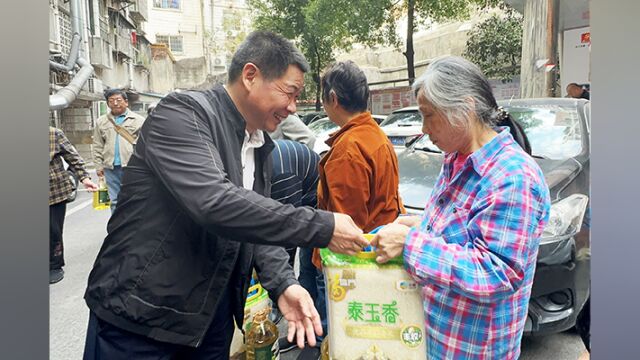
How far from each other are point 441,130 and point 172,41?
2726 mm

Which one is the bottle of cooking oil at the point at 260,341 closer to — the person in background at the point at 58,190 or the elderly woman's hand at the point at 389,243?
the elderly woman's hand at the point at 389,243

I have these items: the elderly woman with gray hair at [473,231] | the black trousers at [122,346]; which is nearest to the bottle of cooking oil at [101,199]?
the black trousers at [122,346]

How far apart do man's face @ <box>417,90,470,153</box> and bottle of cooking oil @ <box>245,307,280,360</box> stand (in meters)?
1.20

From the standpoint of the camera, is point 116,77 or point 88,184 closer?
point 116,77

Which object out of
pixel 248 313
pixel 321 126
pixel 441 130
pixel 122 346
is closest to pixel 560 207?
pixel 441 130

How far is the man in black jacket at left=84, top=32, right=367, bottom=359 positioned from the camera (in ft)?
3.43

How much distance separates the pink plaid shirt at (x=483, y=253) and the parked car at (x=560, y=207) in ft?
3.64

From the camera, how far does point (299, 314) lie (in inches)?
51.8

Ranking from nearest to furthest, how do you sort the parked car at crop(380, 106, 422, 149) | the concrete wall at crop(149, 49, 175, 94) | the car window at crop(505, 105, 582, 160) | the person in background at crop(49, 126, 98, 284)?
1. the car window at crop(505, 105, 582, 160)
2. the concrete wall at crop(149, 49, 175, 94)
3. the person in background at crop(49, 126, 98, 284)
4. the parked car at crop(380, 106, 422, 149)

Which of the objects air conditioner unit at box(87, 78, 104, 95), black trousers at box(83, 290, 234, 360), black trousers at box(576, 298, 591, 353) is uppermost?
air conditioner unit at box(87, 78, 104, 95)

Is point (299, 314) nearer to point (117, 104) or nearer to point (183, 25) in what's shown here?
point (183, 25)

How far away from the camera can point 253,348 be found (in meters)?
1.95

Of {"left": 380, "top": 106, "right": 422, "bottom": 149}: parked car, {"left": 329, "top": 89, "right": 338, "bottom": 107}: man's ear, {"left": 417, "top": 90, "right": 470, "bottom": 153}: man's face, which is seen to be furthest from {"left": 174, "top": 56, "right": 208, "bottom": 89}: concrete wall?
{"left": 380, "top": 106, "right": 422, "bottom": 149}: parked car

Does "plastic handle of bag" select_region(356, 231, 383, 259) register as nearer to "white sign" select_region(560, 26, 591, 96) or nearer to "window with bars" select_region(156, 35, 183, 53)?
"white sign" select_region(560, 26, 591, 96)
